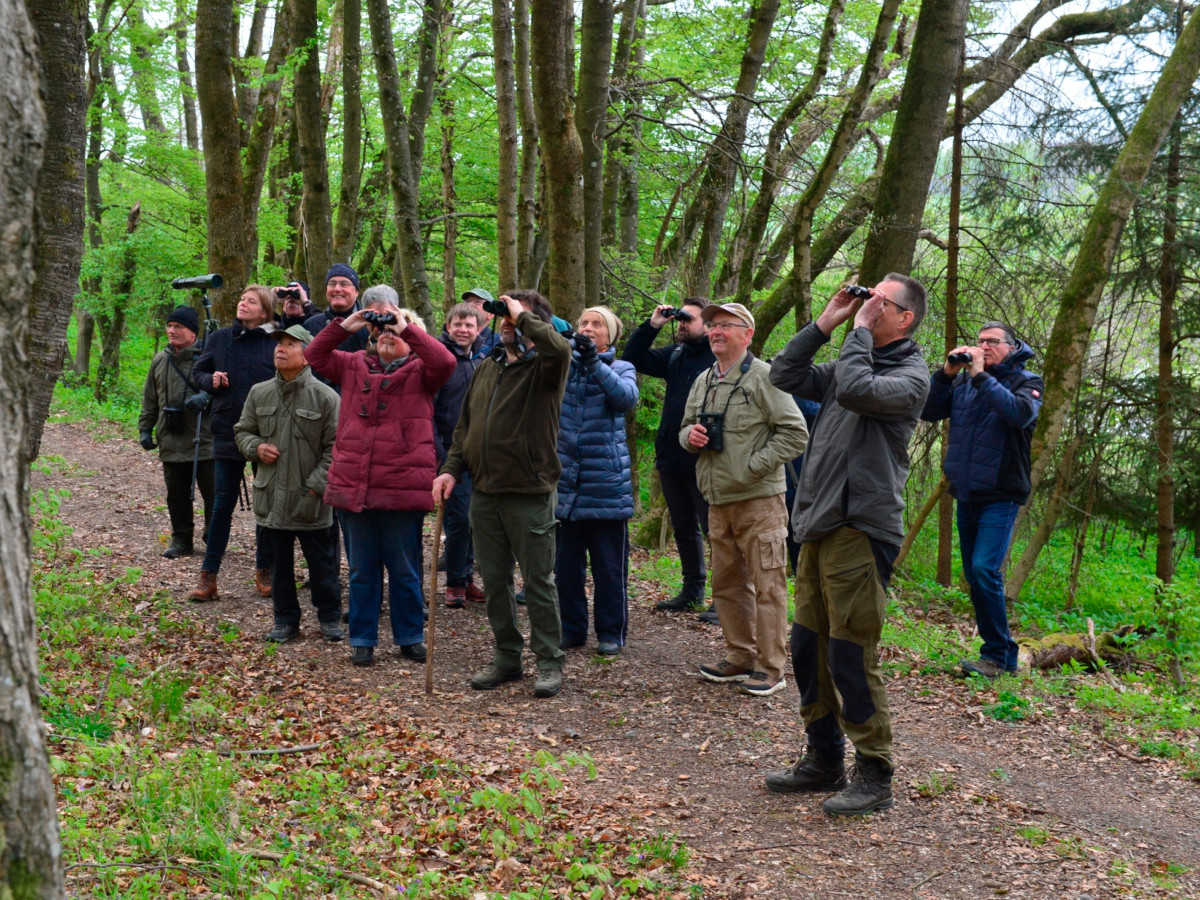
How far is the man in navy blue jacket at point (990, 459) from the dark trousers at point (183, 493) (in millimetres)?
6006

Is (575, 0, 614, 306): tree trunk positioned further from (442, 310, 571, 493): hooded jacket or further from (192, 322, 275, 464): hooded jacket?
(442, 310, 571, 493): hooded jacket

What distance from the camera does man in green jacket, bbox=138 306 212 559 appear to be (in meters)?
8.29

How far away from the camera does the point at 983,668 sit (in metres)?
6.69

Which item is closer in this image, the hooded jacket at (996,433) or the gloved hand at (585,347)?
the gloved hand at (585,347)

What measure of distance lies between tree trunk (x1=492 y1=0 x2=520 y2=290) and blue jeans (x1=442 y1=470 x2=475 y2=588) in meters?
2.32

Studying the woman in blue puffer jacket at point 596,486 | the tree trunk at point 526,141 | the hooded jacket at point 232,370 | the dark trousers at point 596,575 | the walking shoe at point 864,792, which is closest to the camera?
the walking shoe at point 864,792

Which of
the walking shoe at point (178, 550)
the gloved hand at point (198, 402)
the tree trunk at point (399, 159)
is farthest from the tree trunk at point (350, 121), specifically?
the walking shoe at point (178, 550)

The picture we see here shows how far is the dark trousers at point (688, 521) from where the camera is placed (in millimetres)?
7691

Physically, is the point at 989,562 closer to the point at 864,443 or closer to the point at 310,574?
the point at 864,443

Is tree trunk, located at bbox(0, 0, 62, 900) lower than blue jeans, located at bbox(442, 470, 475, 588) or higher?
higher

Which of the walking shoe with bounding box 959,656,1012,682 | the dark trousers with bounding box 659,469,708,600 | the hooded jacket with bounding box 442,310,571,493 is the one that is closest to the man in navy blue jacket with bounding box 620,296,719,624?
the dark trousers with bounding box 659,469,708,600

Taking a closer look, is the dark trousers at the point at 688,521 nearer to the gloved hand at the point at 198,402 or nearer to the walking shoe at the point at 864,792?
the walking shoe at the point at 864,792

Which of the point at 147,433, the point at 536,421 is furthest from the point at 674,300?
the point at 536,421

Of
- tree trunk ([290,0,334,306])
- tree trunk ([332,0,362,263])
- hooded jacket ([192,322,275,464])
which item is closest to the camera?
hooded jacket ([192,322,275,464])
